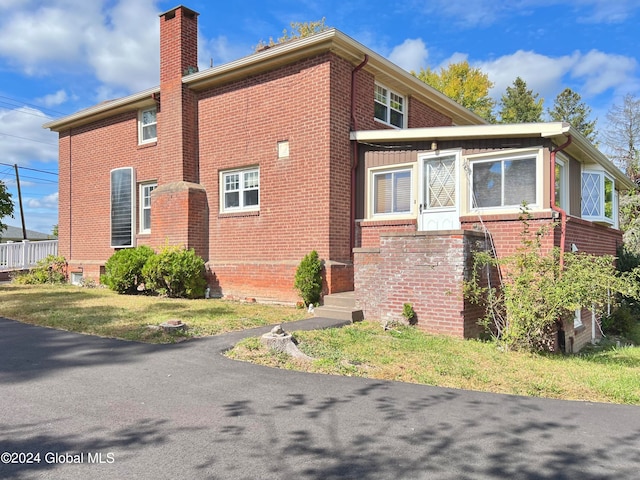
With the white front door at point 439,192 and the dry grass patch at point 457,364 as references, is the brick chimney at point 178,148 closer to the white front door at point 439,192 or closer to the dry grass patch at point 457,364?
the white front door at point 439,192

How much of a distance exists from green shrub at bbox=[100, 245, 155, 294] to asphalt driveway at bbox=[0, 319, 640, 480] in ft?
24.3

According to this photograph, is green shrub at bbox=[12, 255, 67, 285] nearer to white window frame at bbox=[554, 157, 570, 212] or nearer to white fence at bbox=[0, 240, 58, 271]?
white fence at bbox=[0, 240, 58, 271]

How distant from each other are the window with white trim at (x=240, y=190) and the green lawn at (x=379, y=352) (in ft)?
9.81

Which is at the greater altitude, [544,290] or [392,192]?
[392,192]

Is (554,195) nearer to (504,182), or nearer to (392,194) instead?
(504,182)

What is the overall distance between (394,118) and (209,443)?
11897 millimetres

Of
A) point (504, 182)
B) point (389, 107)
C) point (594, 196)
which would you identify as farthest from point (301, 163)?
point (594, 196)

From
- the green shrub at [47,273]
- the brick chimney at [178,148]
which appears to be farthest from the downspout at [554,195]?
the green shrub at [47,273]

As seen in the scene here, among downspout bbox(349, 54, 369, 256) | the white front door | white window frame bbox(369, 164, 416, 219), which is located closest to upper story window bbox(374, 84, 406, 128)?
downspout bbox(349, 54, 369, 256)

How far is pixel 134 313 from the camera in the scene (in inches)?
388

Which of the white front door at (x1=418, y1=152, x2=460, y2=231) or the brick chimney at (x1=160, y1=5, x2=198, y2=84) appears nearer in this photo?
the white front door at (x1=418, y1=152, x2=460, y2=231)

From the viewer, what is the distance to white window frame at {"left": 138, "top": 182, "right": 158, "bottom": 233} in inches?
612

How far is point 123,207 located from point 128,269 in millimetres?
3486

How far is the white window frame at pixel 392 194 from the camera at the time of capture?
37.0 ft
